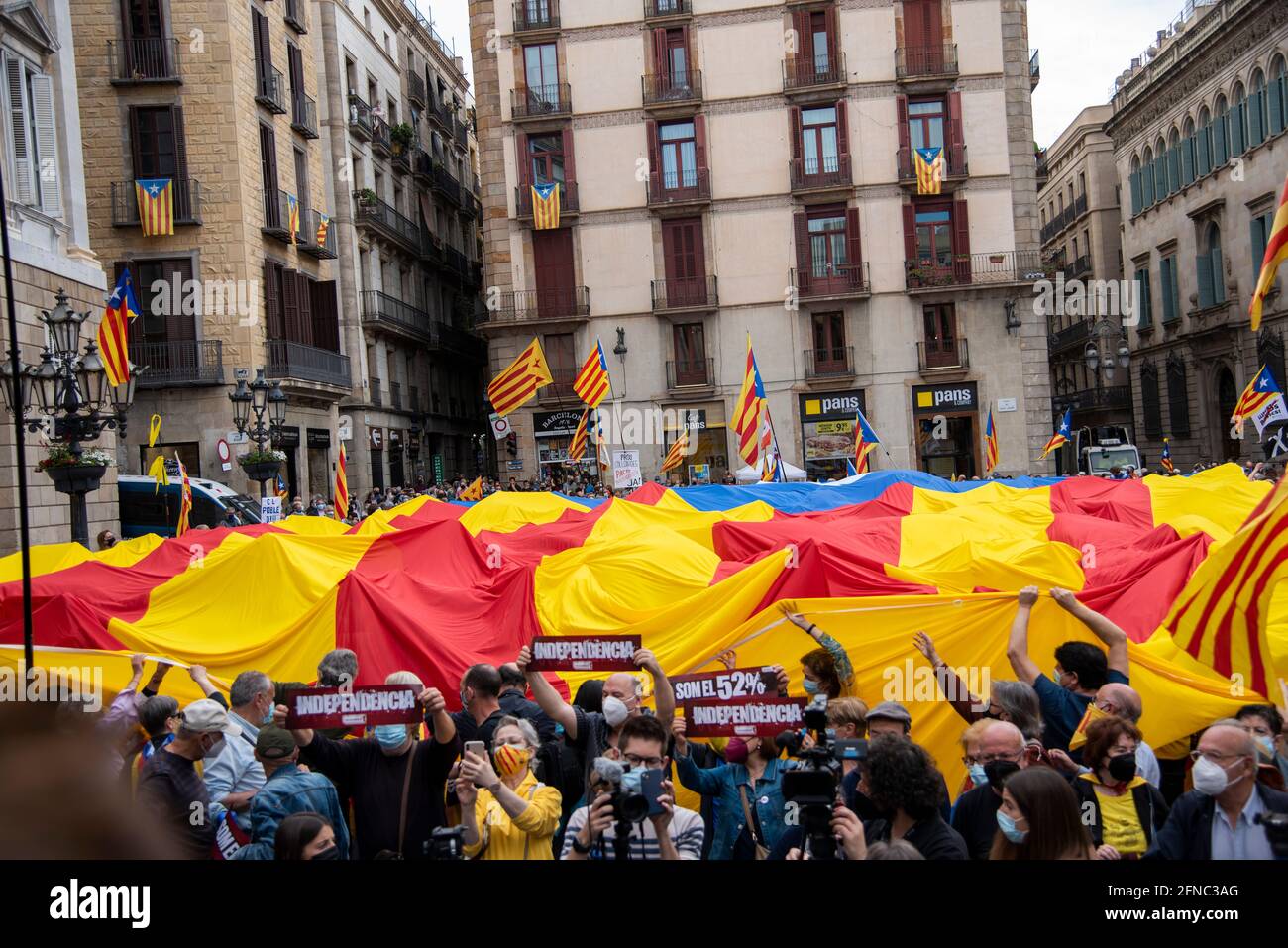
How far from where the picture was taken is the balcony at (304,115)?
34469 millimetres

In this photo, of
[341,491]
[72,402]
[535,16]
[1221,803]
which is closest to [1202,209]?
[535,16]

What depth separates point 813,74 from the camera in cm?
3784

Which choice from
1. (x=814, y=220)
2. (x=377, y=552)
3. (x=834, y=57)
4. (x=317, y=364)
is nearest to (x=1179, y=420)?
(x=814, y=220)

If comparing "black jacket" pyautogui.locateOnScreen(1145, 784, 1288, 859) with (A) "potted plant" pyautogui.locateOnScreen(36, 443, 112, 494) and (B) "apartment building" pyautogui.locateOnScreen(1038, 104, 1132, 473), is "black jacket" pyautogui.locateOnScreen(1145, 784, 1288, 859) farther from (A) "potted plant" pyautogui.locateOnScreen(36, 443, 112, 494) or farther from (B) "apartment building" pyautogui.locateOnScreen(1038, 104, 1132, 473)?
(B) "apartment building" pyautogui.locateOnScreen(1038, 104, 1132, 473)

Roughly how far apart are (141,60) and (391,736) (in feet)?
95.3

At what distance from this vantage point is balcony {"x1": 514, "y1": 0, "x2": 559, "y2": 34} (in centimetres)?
3809

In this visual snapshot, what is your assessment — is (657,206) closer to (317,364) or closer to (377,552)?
(317,364)

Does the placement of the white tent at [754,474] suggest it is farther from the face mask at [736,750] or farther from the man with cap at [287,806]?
the man with cap at [287,806]

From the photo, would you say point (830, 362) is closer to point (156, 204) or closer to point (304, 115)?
point (304, 115)

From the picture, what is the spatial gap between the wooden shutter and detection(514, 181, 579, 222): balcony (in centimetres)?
1962

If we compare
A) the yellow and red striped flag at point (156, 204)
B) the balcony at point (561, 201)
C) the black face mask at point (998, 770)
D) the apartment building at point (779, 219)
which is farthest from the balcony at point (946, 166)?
the black face mask at point (998, 770)

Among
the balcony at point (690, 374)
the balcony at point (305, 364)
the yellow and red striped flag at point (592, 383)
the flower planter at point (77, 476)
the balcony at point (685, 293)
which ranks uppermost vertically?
the balcony at point (685, 293)

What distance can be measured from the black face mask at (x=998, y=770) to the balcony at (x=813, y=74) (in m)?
35.2

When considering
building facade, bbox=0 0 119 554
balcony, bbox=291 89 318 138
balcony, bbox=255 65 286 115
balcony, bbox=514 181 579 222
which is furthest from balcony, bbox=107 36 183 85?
balcony, bbox=514 181 579 222
